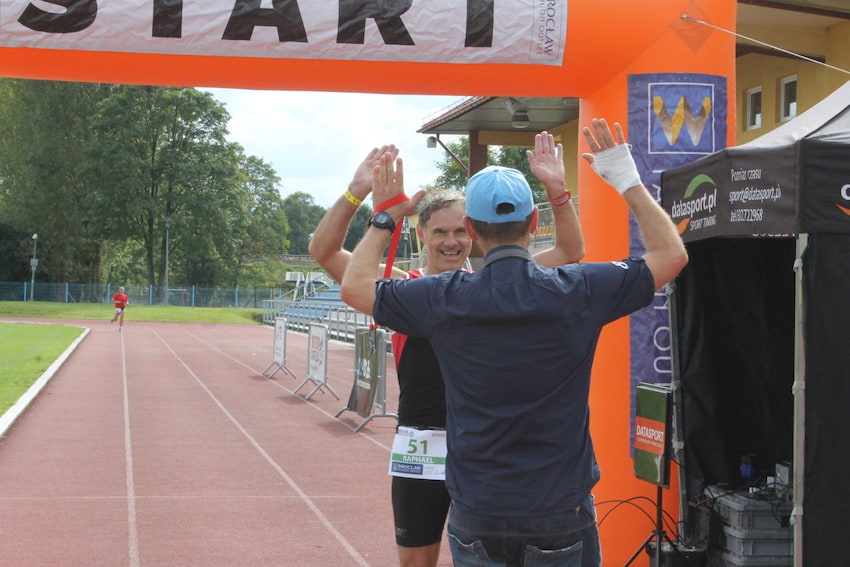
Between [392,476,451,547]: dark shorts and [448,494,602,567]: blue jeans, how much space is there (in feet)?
3.76

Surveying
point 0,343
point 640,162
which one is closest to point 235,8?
point 640,162

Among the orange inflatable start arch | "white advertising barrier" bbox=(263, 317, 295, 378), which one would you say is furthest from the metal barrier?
the orange inflatable start arch

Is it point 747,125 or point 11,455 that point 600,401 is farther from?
point 747,125

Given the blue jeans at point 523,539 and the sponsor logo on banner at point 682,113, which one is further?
the sponsor logo on banner at point 682,113

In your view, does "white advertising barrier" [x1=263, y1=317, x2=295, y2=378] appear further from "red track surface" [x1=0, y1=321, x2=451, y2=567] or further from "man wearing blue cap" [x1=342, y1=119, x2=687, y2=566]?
"man wearing blue cap" [x1=342, y1=119, x2=687, y2=566]

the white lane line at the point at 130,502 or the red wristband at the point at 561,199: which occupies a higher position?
the red wristband at the point at 561,199

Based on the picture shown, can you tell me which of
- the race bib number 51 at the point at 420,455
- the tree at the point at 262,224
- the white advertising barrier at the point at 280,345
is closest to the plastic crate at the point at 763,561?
the race bib number 51 at the point at 420,455

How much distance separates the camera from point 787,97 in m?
19.9

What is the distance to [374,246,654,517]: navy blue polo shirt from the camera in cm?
269

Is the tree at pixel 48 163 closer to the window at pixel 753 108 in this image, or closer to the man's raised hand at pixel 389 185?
the window at pixel 753 108

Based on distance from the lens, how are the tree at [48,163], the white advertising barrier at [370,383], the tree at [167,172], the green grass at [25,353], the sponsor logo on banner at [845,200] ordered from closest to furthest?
the sponsor logo on banner at [845,200], the white advertising barrier at [370,383], the green grass at [25,353], the tree at [48,163], the tree at [167,172]

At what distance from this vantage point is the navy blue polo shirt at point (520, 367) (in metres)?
2.69

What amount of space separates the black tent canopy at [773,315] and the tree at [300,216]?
15170 centimetres

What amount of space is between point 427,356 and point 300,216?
16138 cm
